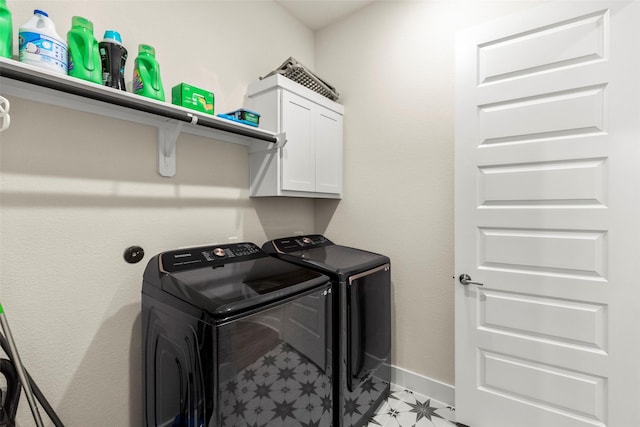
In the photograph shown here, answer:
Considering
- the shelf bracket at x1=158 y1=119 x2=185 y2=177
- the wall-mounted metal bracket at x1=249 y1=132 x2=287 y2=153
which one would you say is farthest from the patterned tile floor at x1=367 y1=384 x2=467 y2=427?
the shelf bracket at x1=158 y1=119 x2=185 y2=177

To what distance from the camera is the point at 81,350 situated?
1333 mm

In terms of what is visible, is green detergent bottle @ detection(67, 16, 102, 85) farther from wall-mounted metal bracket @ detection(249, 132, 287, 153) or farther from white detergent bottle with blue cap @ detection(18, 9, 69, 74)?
wall-mounted metal bracket @ detection(249, 132, 287, 153)

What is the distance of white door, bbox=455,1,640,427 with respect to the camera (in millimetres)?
1396

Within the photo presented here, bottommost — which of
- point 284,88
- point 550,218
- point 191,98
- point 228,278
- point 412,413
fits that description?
point 412,413

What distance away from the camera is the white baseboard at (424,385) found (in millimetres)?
1993

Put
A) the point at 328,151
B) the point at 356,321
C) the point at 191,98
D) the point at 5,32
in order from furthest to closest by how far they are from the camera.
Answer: the point at 328,151
the point at 356,321
the point at 191,98
the point at 5,32

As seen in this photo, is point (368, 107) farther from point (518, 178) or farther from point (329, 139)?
point (518, 178)

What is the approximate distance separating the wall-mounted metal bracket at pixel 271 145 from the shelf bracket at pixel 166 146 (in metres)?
0.53

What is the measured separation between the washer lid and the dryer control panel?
0.24 meters

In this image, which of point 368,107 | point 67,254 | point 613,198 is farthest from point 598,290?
point 67,254

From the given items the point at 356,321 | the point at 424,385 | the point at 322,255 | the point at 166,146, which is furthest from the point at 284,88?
the point at 424,385

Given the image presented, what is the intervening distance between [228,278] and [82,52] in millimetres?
1084

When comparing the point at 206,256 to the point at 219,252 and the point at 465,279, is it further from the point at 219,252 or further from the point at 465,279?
the point at 465,279

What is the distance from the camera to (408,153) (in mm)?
2152
